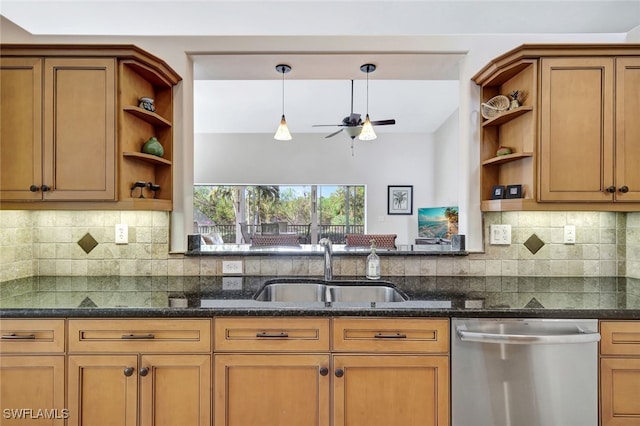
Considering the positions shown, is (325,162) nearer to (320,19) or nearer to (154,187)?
(320,19)

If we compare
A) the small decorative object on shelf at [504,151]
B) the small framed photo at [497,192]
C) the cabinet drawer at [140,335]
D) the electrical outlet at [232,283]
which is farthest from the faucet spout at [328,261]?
the small decorative object on shelf at [504,151]

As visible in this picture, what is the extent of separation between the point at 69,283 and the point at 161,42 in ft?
5.07

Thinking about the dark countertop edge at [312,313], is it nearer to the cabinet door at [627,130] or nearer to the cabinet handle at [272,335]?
the cabinet handle at [272,335]

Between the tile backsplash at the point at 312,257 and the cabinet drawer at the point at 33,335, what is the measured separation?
0.61 metres

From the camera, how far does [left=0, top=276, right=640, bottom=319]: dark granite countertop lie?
4.25ft

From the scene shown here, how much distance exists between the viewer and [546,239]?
189 centimetres

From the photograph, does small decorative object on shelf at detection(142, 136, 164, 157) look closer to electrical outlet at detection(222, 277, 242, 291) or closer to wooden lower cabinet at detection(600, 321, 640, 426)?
electrical outlet at detection(222, 277, 242, 291)

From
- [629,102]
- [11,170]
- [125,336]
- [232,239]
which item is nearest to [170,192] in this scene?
[11,170]

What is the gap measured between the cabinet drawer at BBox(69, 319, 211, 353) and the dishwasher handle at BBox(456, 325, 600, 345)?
44.0 inches

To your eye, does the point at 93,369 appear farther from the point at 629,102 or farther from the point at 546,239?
the point at 629,102

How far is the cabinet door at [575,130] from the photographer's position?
1563 mm

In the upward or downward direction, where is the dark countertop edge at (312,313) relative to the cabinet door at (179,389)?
upward

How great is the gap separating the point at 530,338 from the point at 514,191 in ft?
2.62

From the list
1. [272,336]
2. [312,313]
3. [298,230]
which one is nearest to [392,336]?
[312,313]
